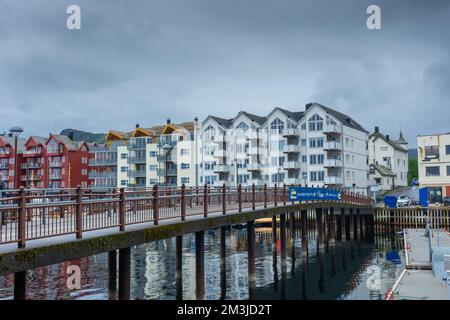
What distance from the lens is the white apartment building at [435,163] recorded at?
73.2 meters

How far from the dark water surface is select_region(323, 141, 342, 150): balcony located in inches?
1242

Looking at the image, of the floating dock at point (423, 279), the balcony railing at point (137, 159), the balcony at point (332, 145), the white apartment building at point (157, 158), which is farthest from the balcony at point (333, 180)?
the floating dock at point (423, 279)

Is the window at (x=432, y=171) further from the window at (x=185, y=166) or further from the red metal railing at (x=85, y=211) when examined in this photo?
the red metal railing at (x=85, y=211)

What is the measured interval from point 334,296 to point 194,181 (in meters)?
65.6

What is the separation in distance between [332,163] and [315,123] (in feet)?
25.1

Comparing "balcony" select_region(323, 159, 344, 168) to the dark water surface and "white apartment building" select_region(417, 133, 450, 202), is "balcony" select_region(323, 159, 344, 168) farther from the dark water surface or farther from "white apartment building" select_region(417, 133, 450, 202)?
the dark water surface

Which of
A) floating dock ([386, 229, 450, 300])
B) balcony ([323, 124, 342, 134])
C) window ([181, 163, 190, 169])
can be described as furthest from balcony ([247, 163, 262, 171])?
floating dock ([386, 229, 450, 300])

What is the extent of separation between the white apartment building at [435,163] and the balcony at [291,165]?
18.1 metres

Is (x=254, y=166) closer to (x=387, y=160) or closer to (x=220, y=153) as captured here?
(x=220, y=153)

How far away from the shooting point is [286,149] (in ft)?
262

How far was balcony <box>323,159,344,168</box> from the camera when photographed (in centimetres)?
7600

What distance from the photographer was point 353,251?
45.3 meters
